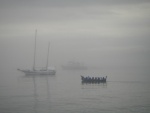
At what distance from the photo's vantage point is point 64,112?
62.1m

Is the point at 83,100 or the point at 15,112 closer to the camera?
the point at 15,112

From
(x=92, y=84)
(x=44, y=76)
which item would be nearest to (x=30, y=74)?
(x=44, y=76)

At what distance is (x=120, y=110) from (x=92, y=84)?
59.5 meters

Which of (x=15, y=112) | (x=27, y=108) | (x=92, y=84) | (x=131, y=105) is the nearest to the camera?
(x=15, y=112)

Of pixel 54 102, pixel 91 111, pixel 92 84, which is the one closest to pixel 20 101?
pixel 54 102

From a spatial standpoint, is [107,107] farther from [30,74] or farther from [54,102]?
[30,74]

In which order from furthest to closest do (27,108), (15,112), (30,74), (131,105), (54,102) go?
(30,74) → (54,102) → (131,105) → (27,108) → (15,112)

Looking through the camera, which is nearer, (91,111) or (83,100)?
(91,111)

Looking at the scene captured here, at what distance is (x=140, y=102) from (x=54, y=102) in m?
21.0

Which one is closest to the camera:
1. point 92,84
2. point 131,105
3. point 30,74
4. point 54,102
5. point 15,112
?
point 15,112

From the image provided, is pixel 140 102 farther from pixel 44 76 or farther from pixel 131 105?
pixel 44 76

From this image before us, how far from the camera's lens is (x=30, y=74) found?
183 meters

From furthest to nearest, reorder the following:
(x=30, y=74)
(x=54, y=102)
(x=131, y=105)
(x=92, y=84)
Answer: (x=30, y=74) → (x=92, y=84) → (x=54, y=102) → (x=131, y=105)

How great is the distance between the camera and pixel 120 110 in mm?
64688
